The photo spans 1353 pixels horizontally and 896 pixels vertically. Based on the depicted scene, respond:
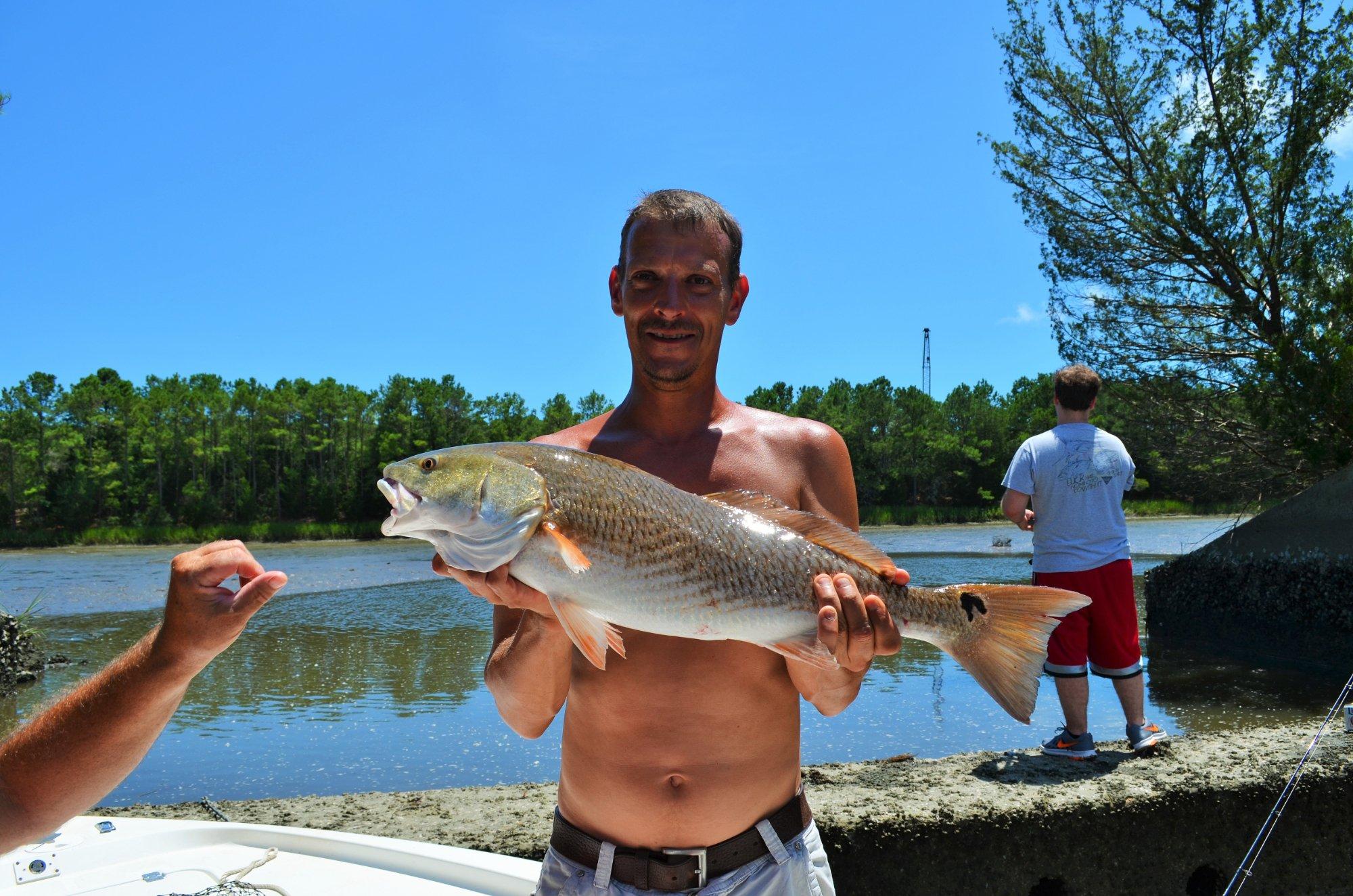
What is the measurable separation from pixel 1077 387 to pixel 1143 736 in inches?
86.9

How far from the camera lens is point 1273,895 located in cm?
435

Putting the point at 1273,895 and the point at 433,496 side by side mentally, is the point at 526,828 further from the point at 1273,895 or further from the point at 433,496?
the point at 1273,895

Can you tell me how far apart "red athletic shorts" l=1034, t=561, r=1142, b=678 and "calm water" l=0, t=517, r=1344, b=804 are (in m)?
1.76

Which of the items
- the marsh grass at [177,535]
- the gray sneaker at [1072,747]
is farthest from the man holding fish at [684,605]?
the marsh grass at [177,535]

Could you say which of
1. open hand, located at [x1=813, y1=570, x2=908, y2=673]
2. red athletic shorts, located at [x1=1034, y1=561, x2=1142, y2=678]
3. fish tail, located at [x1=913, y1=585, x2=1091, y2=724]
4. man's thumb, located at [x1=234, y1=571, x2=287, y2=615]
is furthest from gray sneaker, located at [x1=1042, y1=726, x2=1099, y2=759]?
man's thumb, located at [x1=234, y1=571, x2=287, y2=615]

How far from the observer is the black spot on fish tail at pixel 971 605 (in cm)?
236

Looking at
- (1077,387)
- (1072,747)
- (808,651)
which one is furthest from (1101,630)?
(808,651)

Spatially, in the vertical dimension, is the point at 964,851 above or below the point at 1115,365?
below

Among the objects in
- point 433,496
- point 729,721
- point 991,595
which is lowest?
point 729,721

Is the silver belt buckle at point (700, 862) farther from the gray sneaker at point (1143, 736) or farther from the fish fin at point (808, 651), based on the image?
the gray sneaker at point (1143, 736)

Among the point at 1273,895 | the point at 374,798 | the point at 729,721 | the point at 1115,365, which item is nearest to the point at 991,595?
the point at 729,721

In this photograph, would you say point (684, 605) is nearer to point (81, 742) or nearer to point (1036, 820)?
point (81, 742)

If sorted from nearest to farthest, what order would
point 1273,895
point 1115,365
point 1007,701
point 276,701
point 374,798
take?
point 1007,701, point 1273,895, point 374,798, point 276,701, point 1115,365

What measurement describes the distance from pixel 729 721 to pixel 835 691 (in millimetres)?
292
